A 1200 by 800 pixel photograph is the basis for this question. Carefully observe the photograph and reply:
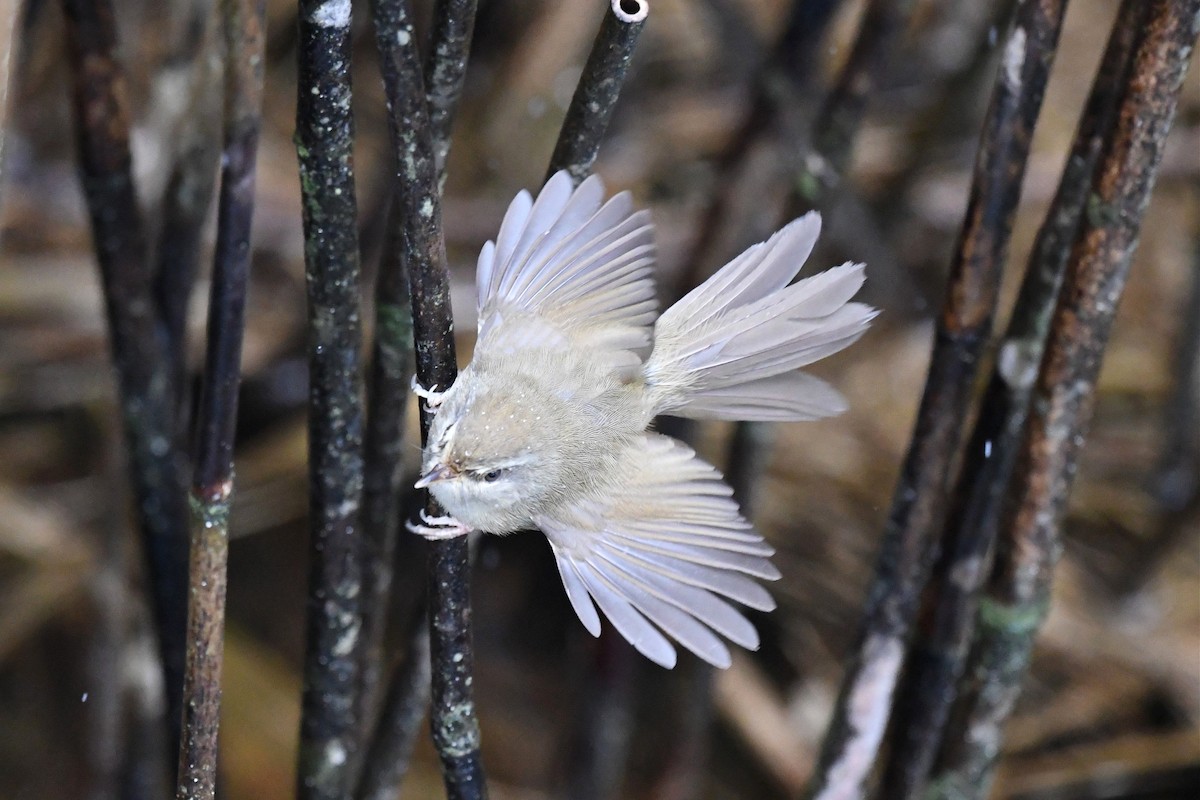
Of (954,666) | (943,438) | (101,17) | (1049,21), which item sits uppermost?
(1049,21)

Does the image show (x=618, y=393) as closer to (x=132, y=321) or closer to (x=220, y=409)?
(x=220, y=409)

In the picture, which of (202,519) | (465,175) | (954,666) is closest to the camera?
Result: (202,519)

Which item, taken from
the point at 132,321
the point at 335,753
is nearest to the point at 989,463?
the point at 335,753

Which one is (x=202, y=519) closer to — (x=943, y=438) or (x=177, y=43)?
(x=943, y=438)

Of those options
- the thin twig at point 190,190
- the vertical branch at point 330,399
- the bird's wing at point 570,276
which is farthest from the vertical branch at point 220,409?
the thin twig at point 190,190

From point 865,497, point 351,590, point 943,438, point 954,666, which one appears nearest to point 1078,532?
point 865,497

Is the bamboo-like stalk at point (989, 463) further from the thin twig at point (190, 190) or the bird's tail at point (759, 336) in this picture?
the thin twig at point (190, 190)

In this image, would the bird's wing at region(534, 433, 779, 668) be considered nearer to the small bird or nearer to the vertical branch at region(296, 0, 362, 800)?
the small bird
